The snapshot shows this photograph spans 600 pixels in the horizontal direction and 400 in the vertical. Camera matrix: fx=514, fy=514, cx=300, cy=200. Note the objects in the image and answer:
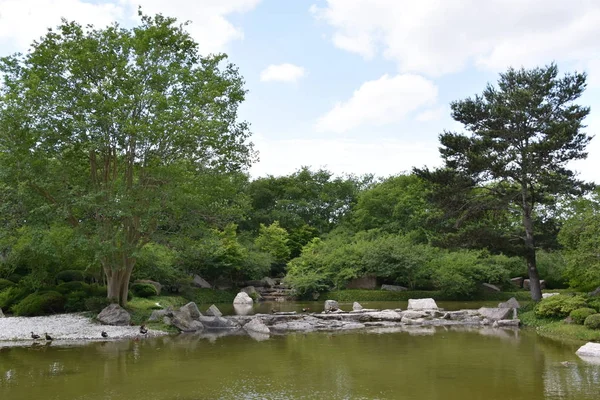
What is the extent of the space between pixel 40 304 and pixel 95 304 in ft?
6.74

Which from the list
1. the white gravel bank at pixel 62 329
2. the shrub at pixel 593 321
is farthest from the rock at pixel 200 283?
the shrub at pixel 593 321

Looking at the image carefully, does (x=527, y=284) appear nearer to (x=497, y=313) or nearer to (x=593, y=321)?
(x=497, y=313)

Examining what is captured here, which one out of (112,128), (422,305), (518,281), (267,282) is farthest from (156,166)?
(518,281)

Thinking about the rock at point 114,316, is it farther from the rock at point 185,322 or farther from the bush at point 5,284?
the bush at point 5,284

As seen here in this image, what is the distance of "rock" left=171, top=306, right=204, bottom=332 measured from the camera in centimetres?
1834

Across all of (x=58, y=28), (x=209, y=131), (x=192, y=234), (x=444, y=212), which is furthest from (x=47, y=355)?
(x=444, y=212)

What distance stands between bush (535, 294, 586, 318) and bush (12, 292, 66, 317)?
18024mm

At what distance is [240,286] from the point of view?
3806 centimetres

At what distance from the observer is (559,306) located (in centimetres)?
1800

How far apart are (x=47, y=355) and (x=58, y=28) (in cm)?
1164

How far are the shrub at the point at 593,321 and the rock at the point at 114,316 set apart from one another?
1507cm

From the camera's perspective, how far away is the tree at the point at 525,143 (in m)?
20.8

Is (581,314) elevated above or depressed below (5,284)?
below

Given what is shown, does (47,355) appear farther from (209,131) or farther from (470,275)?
(470,275)
